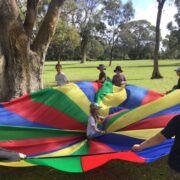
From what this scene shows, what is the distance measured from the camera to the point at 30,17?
10.8 meters

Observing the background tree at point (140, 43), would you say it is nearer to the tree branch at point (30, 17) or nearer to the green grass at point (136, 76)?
the green grass at point (136, 76)

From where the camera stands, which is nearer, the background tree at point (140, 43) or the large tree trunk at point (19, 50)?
the large tree trunk at point (19, 50)

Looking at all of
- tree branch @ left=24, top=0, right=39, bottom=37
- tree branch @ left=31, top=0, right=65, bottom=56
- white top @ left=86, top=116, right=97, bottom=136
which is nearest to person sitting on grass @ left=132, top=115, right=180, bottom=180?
white top @ left=86, top=116, right=97, bottom=136

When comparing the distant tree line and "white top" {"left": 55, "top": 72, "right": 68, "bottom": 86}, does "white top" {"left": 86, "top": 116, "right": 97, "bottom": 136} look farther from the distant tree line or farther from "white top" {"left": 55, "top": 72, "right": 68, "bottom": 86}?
the distant tree line

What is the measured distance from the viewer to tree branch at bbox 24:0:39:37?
35.1ft

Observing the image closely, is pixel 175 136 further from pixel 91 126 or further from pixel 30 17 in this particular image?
pixel 30 17

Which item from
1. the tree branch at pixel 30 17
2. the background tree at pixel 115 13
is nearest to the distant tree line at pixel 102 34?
the background tree at pixel 115 13

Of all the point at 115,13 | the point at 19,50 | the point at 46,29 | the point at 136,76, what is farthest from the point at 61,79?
the point at 115,13

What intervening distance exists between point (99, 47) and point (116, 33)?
25020mm

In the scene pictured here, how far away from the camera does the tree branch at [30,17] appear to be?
35.1 ft

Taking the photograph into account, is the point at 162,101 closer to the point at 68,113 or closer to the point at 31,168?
the point at 68,113

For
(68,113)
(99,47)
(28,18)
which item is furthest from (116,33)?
(68,113)

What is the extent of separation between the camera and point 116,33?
58062mm

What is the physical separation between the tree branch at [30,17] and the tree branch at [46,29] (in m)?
0.36
